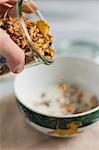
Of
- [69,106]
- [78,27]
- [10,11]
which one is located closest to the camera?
[10,11]

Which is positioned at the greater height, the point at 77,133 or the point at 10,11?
the point at 10,11

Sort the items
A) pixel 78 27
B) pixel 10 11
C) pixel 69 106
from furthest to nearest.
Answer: pixel 78 27
pixel 69 106
pixel 10 11

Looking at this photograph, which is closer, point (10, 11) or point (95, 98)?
point (10, 11)

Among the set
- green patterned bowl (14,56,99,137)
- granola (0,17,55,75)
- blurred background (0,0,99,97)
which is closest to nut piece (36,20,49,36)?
granola (0,17,55,75)

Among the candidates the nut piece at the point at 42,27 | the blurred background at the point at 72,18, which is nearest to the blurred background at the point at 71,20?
the blurred background at the point at 72,18

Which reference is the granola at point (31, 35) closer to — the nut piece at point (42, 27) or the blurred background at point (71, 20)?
the nut piece at point (42, 27)

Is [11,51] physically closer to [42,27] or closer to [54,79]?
[42,27]

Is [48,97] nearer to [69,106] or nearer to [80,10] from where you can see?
[69,106]

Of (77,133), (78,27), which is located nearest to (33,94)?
(77,133)
